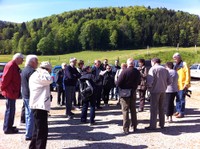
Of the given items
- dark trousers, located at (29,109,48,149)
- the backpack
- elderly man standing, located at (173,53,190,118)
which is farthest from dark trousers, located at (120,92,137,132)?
dark trousers, located at (29,109,48,149)

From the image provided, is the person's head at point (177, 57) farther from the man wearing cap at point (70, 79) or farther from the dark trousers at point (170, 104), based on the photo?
the man wearing cap at point (70, 79)

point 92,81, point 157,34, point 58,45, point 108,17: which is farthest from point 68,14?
point 92,81

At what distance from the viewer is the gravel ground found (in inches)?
262

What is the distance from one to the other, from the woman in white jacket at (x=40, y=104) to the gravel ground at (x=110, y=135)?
91cm

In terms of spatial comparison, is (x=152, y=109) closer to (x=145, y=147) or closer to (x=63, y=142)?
(x=145, y=147)

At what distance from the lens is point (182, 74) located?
9.27 meters

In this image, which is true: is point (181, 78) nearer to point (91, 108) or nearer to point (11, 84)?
point (91, 108)

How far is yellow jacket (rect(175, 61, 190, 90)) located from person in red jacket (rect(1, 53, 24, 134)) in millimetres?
4834

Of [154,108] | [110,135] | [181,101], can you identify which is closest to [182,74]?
[181,101]

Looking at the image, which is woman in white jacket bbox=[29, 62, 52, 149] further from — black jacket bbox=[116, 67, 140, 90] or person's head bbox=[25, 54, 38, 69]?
black jacket bbox=[116, 67, 140, 90]

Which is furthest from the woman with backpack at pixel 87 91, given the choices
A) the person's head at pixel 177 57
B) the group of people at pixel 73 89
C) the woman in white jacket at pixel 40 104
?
the woman in white jacket at pixel 40 104

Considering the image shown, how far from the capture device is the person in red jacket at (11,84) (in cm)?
743

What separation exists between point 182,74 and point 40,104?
520cm

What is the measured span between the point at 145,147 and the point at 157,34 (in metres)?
→ 90.3
